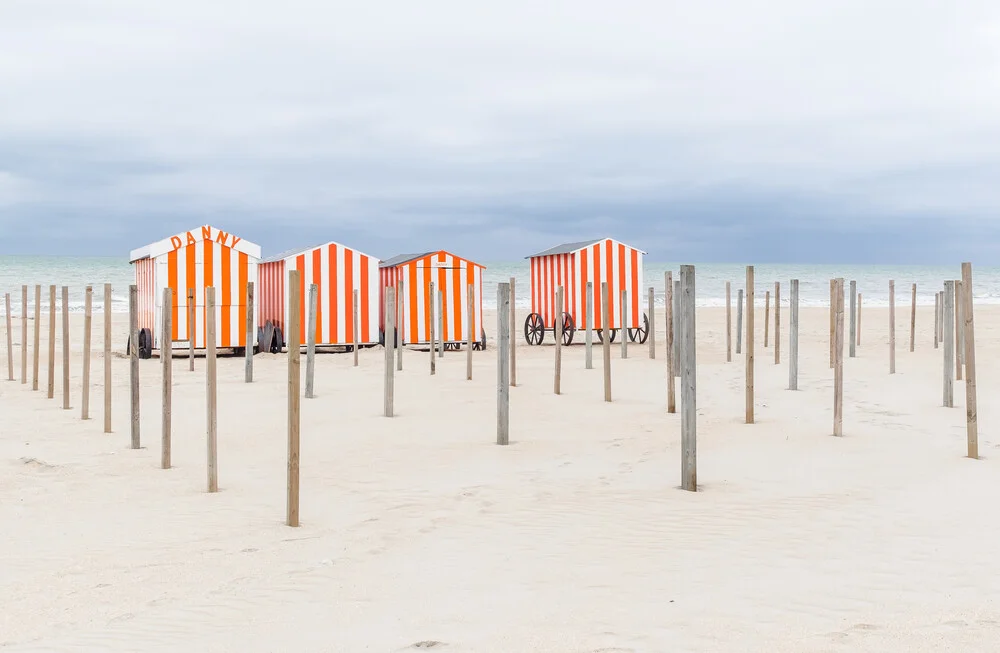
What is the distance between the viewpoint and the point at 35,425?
11164 mm

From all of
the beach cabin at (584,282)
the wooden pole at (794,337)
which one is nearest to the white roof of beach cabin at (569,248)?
the beach cabin at (584,282)

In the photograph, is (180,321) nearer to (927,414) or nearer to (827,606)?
(927,414)

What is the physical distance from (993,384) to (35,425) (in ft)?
43.0

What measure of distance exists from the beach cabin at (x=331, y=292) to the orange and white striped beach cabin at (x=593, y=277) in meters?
4.77

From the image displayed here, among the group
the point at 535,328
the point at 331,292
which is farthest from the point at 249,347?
the point at 535,328

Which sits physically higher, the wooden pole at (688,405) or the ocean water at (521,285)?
the ocean water at (521,285)

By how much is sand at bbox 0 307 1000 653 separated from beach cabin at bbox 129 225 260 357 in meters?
7.40

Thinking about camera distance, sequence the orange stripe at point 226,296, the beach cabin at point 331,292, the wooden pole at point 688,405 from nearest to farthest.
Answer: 1. the wooden pole at point 688,405
2. the orange stripe at point 226,296
3. the beach cabin at point 331,292

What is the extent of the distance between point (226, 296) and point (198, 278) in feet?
2.24

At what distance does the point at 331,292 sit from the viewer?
71.7 feet

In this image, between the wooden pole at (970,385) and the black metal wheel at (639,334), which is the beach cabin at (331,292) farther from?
the wooden pole at (970,385)

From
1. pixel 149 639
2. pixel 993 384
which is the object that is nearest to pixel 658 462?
pixel 149 639

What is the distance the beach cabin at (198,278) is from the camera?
19812 mm

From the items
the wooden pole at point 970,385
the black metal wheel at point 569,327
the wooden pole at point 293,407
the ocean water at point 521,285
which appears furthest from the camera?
the ocean water at point 521,285
